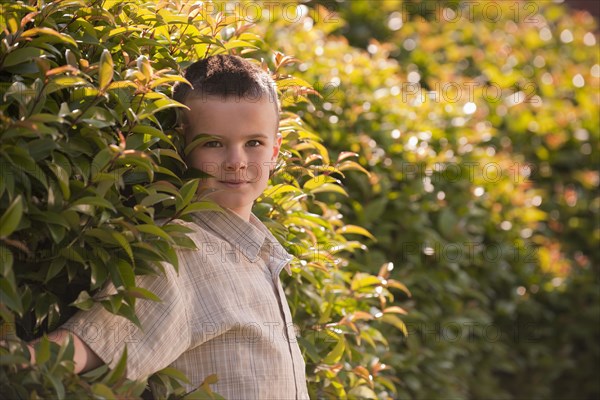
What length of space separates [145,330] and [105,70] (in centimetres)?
60

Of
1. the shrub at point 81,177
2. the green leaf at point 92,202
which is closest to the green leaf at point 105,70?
the shrub at point 81,177

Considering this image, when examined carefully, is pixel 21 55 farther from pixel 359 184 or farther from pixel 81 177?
pixel 359 184

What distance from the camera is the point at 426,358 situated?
4.09 m

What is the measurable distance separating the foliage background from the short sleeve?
5 centimetres

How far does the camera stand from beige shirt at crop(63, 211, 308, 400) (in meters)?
2.11

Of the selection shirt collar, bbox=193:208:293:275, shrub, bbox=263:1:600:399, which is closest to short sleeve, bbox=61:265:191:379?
shirt collar, bbox=193:208:293:275

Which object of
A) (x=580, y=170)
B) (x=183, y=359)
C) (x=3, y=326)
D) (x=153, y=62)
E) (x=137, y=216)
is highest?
(x=153, y=62)

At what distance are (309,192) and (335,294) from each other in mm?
361

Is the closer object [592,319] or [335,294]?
[335,294]

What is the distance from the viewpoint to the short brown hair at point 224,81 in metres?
2.45

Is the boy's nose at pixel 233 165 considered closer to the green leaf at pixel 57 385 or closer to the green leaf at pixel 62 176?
the green leaf at pixel 62 176

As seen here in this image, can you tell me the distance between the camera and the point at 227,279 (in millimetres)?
2367

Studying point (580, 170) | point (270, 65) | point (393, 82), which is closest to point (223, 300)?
point (270, 65)

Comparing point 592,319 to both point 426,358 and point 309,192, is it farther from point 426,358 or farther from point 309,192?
point 309,192
